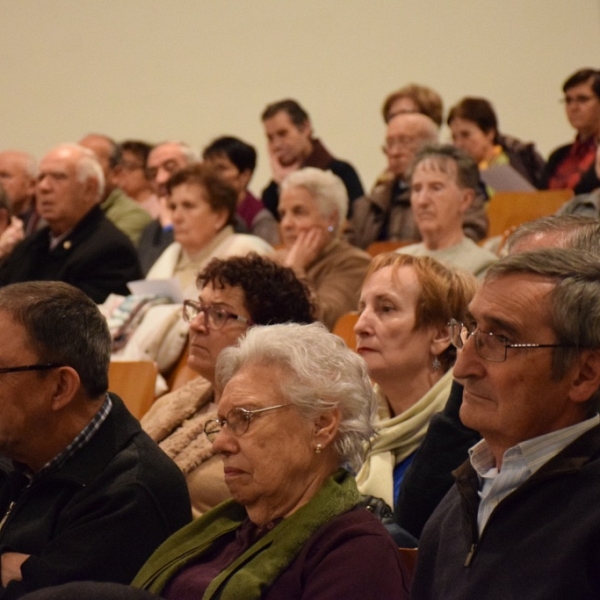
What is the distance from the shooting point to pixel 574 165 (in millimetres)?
5426

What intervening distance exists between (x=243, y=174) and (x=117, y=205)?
0.65 m

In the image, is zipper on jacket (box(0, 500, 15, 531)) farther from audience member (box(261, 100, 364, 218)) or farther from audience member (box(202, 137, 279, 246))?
audience member (box(261, 100, 364, 218))

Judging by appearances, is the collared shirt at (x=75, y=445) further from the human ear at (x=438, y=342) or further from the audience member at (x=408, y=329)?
the human ear at (x=438, y=342)

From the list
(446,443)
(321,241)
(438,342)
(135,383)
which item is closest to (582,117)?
(321,241)

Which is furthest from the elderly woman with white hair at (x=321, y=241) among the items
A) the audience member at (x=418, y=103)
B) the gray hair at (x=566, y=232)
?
the gray hair at (x=566, y=232)

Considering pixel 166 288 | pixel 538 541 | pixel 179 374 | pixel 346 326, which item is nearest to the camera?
pixel 538 541

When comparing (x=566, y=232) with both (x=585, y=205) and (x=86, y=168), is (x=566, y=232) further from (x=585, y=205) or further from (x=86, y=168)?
(x=86, y=168)

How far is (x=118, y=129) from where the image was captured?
750 cm

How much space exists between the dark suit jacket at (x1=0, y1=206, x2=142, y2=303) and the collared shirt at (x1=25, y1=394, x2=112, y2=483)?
2.27 meters

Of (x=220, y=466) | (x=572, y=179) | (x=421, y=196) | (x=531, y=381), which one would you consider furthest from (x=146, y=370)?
(x=572, y=179)

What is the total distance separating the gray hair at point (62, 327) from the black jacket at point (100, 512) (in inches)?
4.3

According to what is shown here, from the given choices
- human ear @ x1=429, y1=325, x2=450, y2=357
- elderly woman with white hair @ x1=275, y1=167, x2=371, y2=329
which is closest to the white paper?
elderly woman with white hair @ x1=275, y1=167, x2=371, y2=329

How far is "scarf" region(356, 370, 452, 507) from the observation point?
2695 millimetres

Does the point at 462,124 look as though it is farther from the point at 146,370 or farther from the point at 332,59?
the point at 146,370
